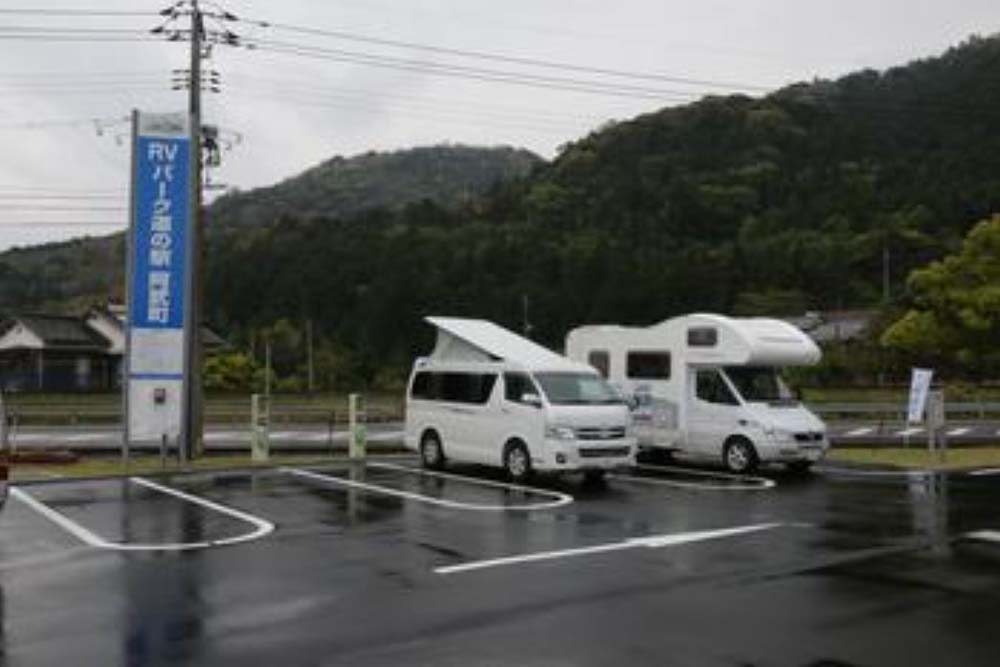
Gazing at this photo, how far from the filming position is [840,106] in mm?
88750

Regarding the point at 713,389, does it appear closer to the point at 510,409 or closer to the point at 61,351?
the point at 510,409

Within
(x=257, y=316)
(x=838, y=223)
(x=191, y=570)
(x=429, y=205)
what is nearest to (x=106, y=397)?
(x=257, y=316)

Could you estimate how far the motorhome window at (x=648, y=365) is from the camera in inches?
960

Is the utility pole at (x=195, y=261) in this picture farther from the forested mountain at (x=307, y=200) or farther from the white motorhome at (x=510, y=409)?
the forested mountain at (x=307, y=200)

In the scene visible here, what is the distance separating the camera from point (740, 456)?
75.7 feet

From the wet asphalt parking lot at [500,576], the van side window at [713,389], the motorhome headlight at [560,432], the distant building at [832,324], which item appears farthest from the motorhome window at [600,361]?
the distant building at [832,324]

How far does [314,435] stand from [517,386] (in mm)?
19499

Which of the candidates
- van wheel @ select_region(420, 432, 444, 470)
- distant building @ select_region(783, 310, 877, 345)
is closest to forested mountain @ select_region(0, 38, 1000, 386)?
distant building @ select_region(783, 310, 877, 345)

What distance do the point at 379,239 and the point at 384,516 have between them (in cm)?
7358

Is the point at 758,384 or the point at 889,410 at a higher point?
the point at 758,384

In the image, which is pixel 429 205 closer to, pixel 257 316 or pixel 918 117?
pixel 257 316

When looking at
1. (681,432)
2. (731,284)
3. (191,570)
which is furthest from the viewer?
(731,284)

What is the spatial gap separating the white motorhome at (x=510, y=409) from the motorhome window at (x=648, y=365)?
2.52m

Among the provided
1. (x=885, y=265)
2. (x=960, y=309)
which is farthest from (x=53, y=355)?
(x=885, y=265)
